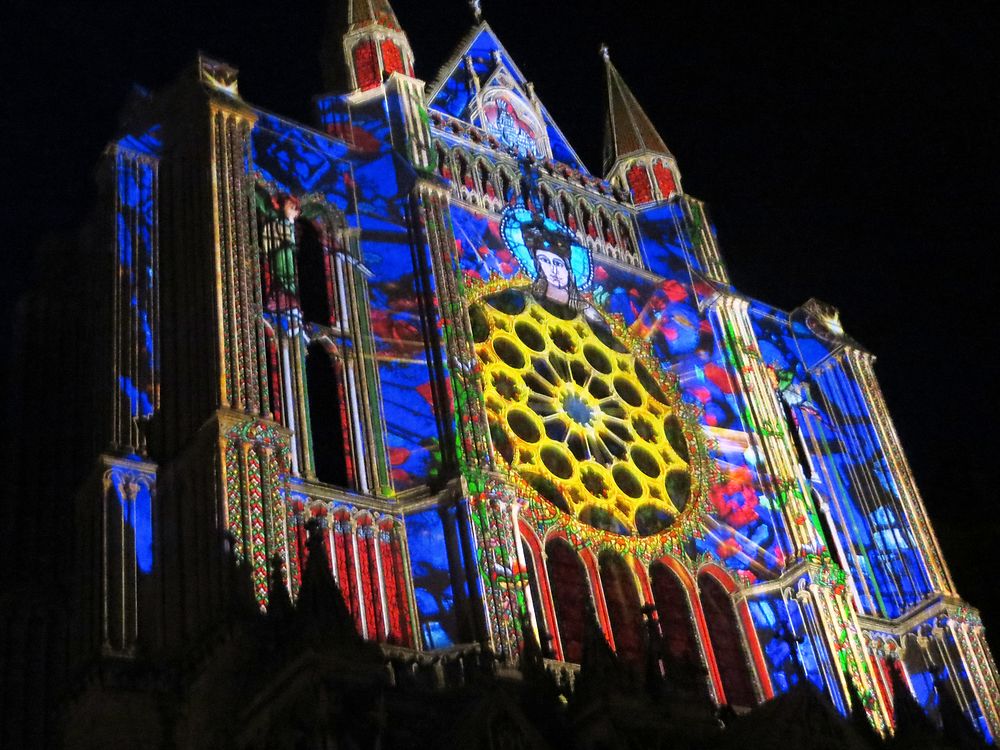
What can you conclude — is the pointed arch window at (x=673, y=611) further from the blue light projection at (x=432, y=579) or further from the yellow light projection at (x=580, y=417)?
the blue light projection at (x=432, y=579)

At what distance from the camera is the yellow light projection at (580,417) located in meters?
22.7

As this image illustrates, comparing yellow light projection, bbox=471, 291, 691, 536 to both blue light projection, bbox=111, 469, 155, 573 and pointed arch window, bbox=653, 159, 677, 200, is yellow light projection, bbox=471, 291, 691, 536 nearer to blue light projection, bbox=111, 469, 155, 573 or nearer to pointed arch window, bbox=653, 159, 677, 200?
pointed arch window, bbox=653, 159, 677, 200

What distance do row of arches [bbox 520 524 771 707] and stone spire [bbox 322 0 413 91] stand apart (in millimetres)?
9361

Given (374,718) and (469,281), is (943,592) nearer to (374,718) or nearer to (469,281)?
(469,281)

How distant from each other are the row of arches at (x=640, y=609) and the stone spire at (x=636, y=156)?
30.9 feet

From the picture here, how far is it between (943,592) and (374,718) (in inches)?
535

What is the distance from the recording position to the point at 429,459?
20.8 m

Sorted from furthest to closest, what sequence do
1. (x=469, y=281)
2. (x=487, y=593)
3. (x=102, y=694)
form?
(x=469, y=281), (x=487, y=593), (x=102, y=694)

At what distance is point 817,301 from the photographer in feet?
96.6

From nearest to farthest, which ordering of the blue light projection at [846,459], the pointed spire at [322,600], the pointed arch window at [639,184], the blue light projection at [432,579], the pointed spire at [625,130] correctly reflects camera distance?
1. the pointed spire at [322,600]
2. the blue light projection at [432,579]
3. the blue light projection at [846,459]
4. the pointed arch window at [639,184]
5. the pointed spire at [625,130]

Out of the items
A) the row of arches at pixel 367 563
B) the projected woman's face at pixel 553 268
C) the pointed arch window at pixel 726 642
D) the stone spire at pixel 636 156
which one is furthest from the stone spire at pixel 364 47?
the pointed arch window at pixel 726 642

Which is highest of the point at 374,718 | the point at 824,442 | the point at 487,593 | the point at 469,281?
the point at 469,281

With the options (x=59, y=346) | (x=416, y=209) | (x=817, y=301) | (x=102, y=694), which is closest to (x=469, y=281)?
(x=416, y=209)

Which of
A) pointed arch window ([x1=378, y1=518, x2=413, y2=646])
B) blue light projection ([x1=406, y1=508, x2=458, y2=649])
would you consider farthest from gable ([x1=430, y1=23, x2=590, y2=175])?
pointed arch window ([x1=378, y1=518, x2=413, y2=646])
